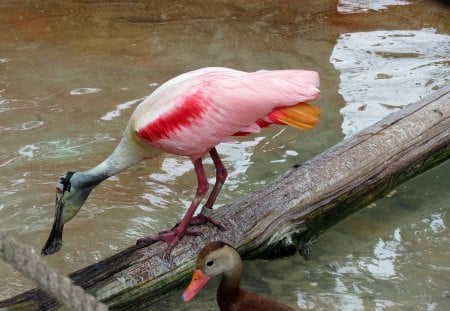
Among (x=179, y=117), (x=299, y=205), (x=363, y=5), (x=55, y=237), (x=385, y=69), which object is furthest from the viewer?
(x=363, y=5)

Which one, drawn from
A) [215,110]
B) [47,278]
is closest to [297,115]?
[215,110]

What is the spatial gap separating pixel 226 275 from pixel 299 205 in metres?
0.77

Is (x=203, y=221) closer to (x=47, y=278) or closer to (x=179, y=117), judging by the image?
(x=179, y=117)

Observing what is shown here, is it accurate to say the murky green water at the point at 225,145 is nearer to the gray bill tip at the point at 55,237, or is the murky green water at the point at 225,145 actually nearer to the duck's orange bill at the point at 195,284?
the gray bill tip at the point at 55,237

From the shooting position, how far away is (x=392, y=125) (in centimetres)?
509

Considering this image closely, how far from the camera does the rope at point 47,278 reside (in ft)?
8.45

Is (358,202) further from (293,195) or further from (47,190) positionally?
(47,190)

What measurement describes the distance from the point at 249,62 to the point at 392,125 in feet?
7.80

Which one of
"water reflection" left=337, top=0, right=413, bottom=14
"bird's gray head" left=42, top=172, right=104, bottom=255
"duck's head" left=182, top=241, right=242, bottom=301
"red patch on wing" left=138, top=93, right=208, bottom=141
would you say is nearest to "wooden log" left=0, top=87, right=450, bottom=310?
"duck's head" left=182, top=241, right=242, bottom=301

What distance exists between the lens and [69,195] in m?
4.28

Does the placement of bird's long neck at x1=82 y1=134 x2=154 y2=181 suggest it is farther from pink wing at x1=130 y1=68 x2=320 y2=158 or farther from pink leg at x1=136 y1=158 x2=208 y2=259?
pink leg at x1=136 y1=158 x2=208 y2=259

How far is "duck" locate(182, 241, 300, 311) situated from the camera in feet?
12.8

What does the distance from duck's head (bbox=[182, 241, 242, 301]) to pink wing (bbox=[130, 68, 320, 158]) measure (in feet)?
1.93

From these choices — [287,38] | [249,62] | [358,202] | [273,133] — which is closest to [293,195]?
[358,202]
